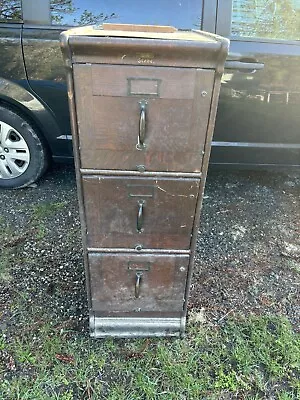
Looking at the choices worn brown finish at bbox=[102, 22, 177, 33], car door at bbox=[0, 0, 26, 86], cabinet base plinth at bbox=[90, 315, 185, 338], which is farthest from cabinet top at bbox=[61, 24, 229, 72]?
car door at bbox=[0, 0, 26, 86]

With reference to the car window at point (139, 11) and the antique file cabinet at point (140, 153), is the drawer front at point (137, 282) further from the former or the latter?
the car window at point (139, 11)

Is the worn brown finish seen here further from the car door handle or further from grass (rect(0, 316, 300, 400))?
grass (rect(0, 316, 300, 400))

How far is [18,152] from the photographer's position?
2.95 m

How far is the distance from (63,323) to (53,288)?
271mm

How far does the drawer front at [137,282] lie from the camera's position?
1743 millimetres

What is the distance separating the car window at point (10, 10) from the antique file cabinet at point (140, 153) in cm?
125

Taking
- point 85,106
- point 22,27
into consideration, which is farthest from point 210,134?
point 22,27

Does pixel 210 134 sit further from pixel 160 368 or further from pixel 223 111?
pixel 223 111

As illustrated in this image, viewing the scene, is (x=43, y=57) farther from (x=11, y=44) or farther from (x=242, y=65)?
(x=242, y=65)

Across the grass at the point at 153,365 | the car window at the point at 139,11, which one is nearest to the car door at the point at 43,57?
the car window at the point at 139,11

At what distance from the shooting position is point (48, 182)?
10.7 ft

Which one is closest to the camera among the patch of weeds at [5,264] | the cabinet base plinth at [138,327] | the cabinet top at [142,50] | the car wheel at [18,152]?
the cabinet top at [142,50]

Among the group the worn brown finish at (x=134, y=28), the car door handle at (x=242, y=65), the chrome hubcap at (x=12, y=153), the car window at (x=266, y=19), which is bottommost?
the chrome hubcap at (x=12, y=153)

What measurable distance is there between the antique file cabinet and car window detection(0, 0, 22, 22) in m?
1.25
